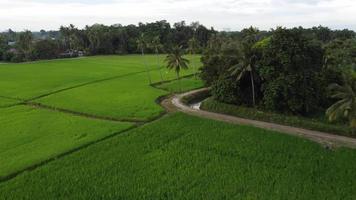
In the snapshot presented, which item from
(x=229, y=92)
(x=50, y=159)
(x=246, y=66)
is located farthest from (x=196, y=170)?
(x=229, y=92)

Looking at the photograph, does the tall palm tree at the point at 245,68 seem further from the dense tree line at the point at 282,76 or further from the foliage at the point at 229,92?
the foliage at the point at 229,92

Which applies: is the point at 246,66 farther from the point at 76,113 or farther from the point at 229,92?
the point at 76,113

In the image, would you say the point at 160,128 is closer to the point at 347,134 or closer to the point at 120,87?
the point at 347,134

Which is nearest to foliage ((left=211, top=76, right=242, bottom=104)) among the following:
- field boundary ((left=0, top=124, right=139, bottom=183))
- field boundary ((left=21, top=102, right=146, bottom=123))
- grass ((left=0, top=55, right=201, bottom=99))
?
field boundary ((left=21, top=102, right=146, bottom=123))

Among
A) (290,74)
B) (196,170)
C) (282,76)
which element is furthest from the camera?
(282,76)

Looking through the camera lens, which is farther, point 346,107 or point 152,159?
point 346,107

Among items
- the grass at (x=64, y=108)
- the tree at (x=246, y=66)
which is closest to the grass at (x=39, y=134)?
the grass at (x=64, y=108)
